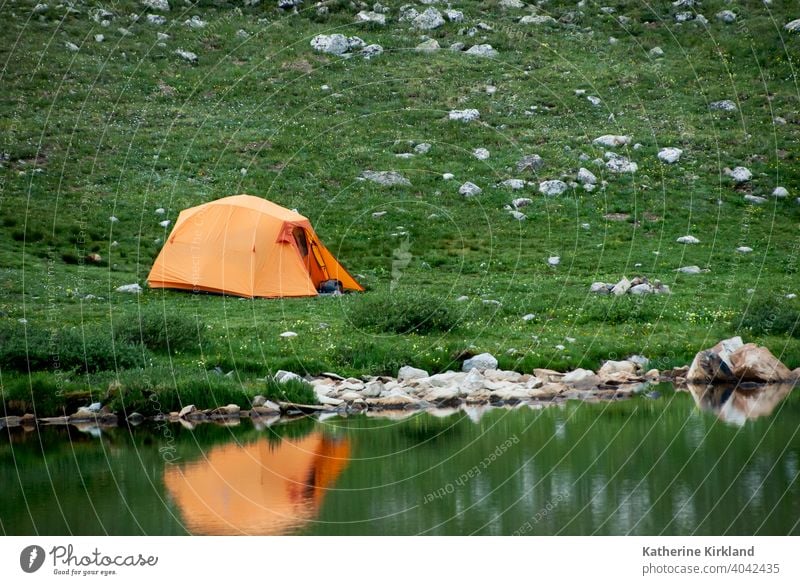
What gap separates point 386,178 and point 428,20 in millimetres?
15240

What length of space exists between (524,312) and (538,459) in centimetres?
924

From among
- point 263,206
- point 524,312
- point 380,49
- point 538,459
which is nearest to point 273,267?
point 263,206

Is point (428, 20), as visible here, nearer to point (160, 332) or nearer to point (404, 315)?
point (404, 315)

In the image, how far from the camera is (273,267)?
32.2m

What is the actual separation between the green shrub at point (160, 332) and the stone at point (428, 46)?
2883 cm

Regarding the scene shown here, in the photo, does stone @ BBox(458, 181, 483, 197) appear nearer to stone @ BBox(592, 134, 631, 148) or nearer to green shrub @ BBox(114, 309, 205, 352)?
stone @ BBox(592, 134, 631, 148)

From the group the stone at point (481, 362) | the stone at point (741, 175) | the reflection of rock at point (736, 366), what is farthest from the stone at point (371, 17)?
the reflection of rock at point (736, 366)

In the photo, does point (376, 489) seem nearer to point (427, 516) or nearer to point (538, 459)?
point (427, 516)

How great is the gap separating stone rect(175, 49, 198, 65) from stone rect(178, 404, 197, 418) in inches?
1224

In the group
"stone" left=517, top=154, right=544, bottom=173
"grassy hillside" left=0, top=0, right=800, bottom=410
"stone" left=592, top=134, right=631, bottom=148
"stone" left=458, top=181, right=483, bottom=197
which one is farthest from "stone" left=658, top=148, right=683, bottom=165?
"stone" left=458, top=181, right=483, bottom=197

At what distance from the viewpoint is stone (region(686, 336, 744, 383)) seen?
81.0 ft

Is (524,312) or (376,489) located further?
(524,312)

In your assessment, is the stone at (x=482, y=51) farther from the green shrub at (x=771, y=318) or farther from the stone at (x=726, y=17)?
the green shrub at (x=771, y=318)

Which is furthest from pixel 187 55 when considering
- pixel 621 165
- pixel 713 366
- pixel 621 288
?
pixel 713 366
